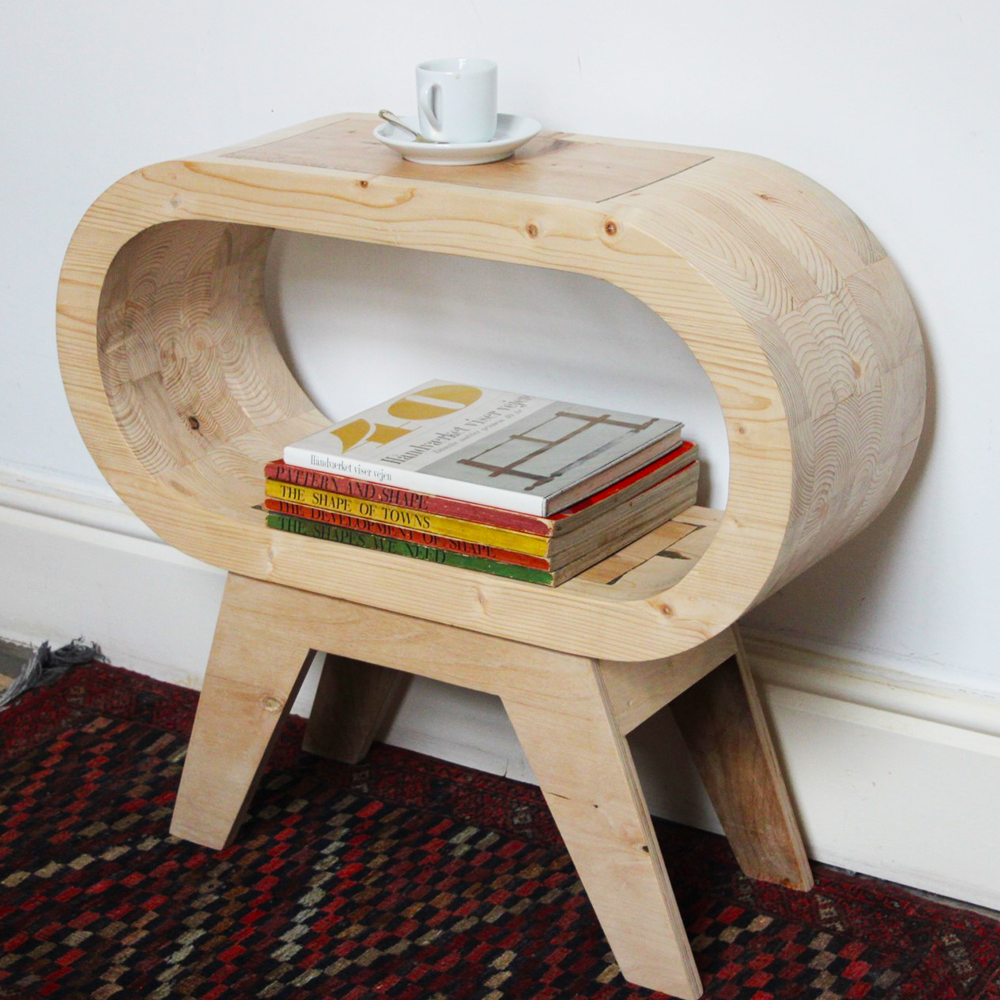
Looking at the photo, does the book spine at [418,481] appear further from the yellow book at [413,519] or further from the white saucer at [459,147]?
the white saucer at [459,147]

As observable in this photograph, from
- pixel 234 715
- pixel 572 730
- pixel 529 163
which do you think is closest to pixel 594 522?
pixel 572 730

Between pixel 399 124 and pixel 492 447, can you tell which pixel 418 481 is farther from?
pixel 399 124

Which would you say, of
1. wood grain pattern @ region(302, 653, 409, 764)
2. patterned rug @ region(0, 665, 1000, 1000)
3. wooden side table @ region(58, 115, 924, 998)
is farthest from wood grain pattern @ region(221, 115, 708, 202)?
patterned rug @ region(0, 665, 1000, 1000)

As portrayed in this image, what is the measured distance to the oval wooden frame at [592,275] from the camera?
2.94ft

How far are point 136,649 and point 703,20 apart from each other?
98 centimetres

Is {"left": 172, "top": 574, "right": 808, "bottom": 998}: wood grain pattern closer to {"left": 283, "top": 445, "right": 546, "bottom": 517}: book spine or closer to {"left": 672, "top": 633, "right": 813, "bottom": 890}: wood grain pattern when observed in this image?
{"left": 672, "top": 633, "right": 813, "bottom": 890}: wood grain pattern

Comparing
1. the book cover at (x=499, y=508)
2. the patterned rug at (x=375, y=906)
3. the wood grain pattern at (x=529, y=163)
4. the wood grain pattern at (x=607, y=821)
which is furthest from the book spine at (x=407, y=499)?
the patterned rug at (x=375, y=906)

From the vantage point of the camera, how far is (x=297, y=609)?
1.18 meters

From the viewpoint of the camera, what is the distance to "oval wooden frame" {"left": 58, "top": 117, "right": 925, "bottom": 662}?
0.90 meters

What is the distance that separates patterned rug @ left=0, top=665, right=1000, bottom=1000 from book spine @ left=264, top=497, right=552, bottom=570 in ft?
1.15

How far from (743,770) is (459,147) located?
23.3 inches

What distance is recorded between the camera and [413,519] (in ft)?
3.58

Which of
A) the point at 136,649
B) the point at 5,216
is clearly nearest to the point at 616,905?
the point at 136,649

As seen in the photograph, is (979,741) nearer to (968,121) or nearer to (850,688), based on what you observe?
(850,688)
